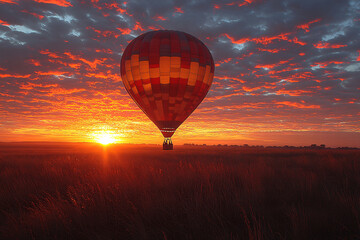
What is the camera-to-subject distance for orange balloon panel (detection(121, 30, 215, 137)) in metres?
23.4

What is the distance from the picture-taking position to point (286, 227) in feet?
12.6

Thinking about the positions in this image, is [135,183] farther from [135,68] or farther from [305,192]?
[135,68]

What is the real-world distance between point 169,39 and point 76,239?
2232 cm

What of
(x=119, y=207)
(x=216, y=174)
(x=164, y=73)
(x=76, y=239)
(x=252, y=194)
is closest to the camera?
(x=76, y=239)

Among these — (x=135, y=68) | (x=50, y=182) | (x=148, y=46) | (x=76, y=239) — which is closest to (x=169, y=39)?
(x=148, y=46)

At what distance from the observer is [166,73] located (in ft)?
76.8

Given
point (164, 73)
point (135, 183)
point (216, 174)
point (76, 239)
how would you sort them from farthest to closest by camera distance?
point (164, 73) < point (216, 174) < point (135, 183) < point (76, 239)

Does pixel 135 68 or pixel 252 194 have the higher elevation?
pixel 135 68

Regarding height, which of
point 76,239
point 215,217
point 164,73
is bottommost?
point 76,239

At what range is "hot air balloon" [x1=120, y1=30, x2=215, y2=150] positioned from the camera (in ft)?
76.7

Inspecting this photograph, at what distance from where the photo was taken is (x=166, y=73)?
23422 mm

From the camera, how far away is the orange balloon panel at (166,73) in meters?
23.4

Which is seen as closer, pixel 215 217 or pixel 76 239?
pixel 76 239

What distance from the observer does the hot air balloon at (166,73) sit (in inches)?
921
